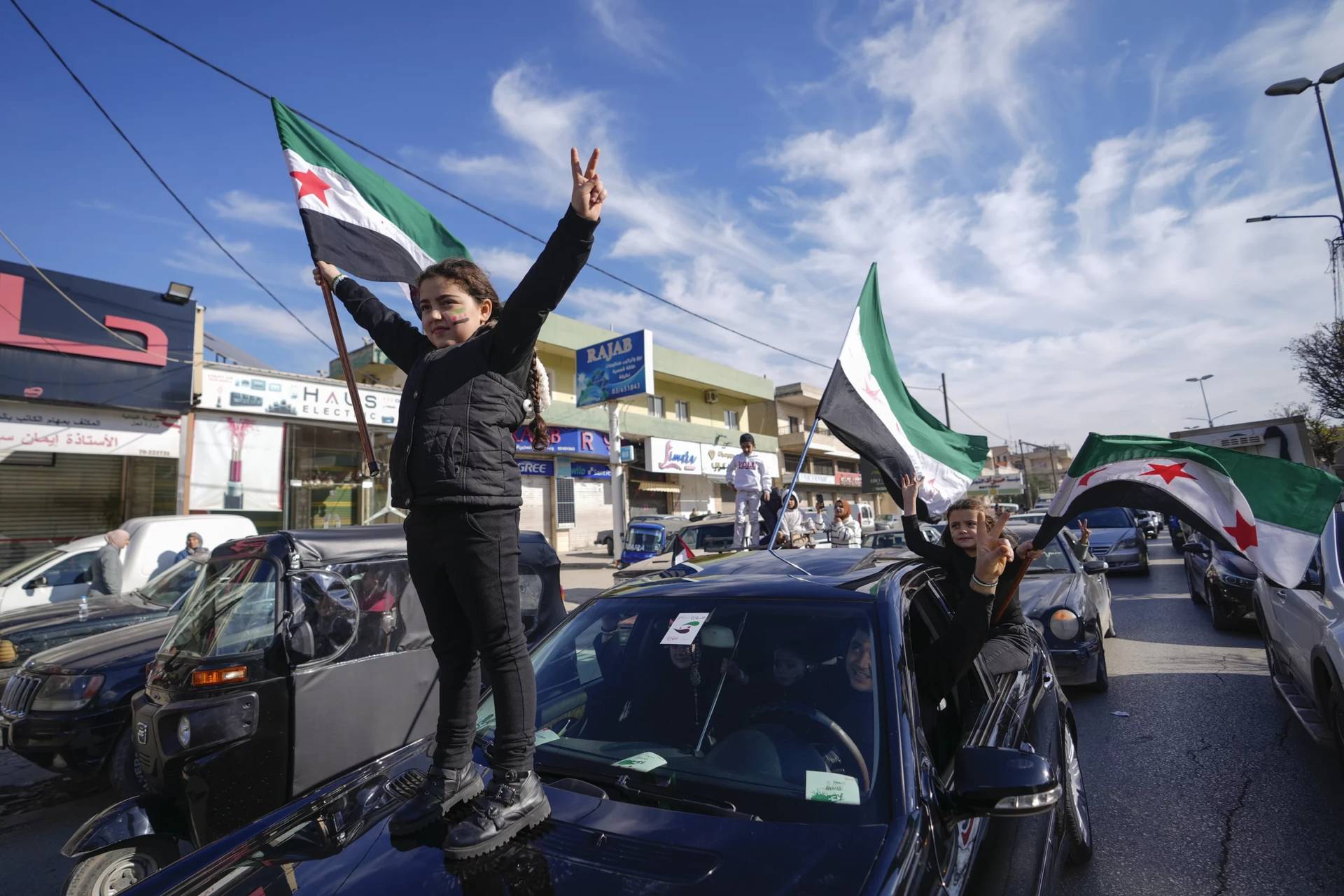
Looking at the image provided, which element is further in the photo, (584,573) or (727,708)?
(584,573)

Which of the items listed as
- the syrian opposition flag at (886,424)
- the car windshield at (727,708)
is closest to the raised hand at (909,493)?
the syrian opposition flag at (886,424)

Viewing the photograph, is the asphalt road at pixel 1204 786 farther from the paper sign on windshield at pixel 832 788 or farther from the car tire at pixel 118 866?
→ the car tire at pixel 118 866

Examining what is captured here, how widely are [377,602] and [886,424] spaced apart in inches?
150

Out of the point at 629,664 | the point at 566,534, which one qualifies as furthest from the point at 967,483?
the point at 566,534

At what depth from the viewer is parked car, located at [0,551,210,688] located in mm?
6234

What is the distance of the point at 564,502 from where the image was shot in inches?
980

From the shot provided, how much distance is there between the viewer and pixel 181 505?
45.7 feet

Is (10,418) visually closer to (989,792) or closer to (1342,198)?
(989,792)

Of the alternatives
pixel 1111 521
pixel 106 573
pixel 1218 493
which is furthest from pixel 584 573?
pixel 1218 493

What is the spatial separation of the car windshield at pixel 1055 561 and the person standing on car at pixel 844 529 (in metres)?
5.48

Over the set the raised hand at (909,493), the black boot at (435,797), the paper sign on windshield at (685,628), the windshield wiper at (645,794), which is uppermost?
the raised hand at (909,493)

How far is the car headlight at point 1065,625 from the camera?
18.3ft

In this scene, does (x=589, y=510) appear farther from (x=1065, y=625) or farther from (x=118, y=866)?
(x=118, y=866)

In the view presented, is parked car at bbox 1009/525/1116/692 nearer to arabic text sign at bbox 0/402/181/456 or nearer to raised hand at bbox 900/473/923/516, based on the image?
raised hand at bbox 900/473/923/516
